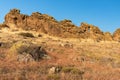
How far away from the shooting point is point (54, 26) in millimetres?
56312

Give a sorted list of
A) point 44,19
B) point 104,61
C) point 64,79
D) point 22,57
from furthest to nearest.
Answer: point 44,19 → point 104,61 → point 22,57 → point 64,79

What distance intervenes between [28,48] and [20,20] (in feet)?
126

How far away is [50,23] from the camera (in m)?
56.5

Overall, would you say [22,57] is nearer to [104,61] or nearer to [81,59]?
[81,59]

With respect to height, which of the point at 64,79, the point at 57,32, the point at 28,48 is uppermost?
the point at 57,32

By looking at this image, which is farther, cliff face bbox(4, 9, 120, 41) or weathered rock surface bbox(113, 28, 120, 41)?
weathered rock surface bbox(113, 28, 120, 41)

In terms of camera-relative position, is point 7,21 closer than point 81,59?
No

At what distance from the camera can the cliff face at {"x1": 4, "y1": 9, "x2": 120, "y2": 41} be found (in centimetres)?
5469

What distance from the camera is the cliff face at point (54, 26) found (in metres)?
54.7

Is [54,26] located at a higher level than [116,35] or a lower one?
higher

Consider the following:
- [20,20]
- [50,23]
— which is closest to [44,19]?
[50,23]

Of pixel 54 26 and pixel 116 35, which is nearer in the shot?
pixel 54 26

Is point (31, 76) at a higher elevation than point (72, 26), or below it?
below

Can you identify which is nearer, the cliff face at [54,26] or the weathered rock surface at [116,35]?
the cliff face at [54,26]
